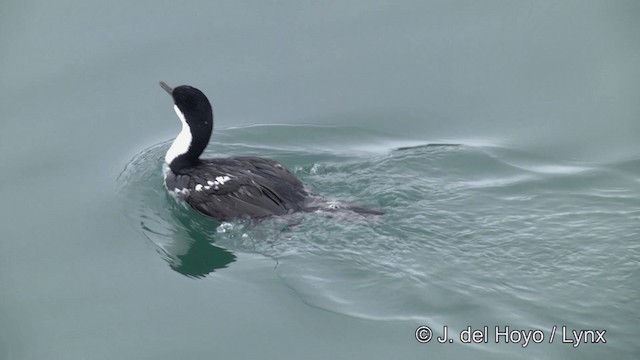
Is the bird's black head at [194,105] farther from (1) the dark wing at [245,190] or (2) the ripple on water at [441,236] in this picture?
(2) the ripple on water at [441,236]

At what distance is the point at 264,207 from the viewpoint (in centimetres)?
960

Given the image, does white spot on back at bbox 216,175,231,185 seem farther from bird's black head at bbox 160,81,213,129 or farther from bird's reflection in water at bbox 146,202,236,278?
bird's black head at bbox 160,81,213,129

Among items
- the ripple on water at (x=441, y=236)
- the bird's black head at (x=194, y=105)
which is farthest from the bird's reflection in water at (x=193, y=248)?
the bird's black head at (x=194, y=105)

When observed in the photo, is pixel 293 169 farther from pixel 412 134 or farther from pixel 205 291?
pixel 205 291

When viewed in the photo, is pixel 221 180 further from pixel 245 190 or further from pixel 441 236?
pixel 441 236

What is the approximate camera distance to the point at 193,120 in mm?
10016

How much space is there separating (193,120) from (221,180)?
729mm

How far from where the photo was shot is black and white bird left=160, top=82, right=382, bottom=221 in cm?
963

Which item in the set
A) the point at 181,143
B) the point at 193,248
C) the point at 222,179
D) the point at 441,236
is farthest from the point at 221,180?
the point at 441,236

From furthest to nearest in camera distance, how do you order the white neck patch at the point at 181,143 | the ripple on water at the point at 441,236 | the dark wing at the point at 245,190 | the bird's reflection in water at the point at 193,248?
1. the white neck patch at the point at 181,143
2. the dark wing at the point at 245,190
3. the bird's reflection in water at the point at 193,248
4. the ripple on water at the point at 441,236

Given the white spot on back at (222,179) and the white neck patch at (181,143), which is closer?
the white spot on back at (222,179)

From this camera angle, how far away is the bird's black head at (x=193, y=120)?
9906mm

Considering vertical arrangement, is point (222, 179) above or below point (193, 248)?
above

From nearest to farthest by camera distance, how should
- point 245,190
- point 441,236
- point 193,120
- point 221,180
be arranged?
1. point 441,236
2. point 245,190
3. point 221,180
4. point 193,120
